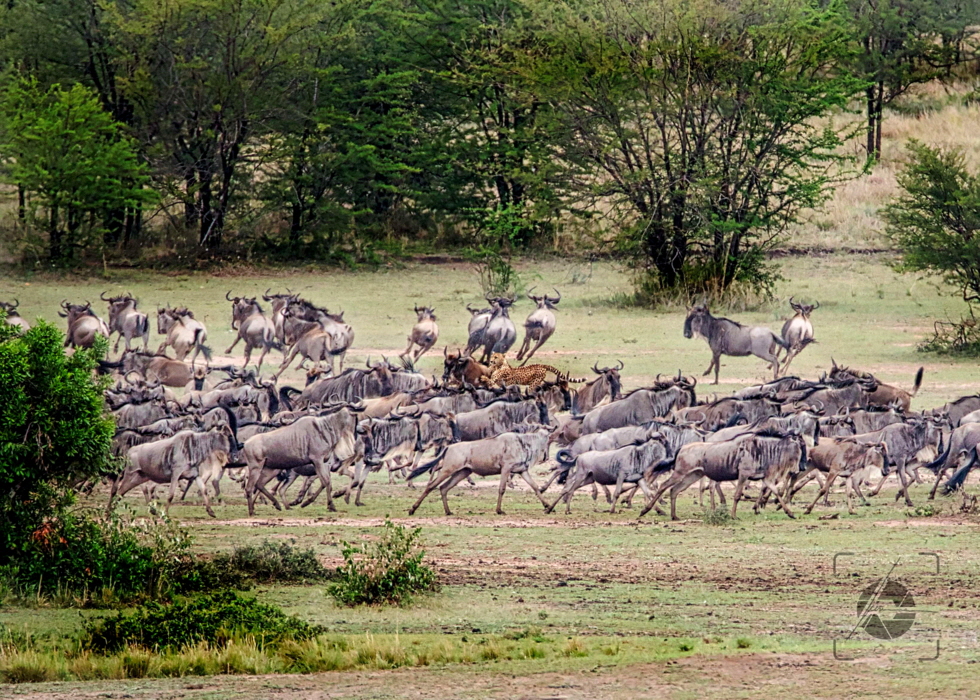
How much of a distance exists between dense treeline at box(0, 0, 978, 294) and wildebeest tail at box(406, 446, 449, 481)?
14.9m

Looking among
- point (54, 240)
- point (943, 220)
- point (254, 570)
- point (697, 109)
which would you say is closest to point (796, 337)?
point (943, 220)

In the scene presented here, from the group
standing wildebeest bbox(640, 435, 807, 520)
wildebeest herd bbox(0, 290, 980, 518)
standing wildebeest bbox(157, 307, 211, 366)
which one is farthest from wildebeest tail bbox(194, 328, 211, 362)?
standing wildebeest bbox(640, 435, 807, 520)

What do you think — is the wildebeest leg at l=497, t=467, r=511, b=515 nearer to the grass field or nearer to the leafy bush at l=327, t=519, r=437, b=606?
the grass field

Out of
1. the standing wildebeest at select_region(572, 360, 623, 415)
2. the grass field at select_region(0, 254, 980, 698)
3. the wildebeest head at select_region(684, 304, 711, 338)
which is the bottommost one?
the grass field at select_region(0, 254, 980, 698)

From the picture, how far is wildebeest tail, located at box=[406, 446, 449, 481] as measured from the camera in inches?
601

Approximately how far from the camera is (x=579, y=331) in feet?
88.0

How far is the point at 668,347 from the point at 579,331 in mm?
2165

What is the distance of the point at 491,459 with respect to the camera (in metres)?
14.7

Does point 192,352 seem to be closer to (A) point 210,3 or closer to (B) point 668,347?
(B) point 668,347

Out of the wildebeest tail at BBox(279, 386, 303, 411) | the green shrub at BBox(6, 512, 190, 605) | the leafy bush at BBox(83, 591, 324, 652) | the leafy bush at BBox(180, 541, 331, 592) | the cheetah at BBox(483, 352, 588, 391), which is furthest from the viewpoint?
the cheetah at BBox(483, 352, 588, 391)

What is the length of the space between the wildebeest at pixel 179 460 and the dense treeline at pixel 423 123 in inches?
654

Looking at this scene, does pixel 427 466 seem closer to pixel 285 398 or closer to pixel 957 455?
Result: pixel 285 398

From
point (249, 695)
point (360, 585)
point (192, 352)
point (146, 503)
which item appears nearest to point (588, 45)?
point (192, 352)

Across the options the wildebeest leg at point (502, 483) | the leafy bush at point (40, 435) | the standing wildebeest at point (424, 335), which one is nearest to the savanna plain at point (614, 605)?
the wildebeest leg at point (502, 483)
